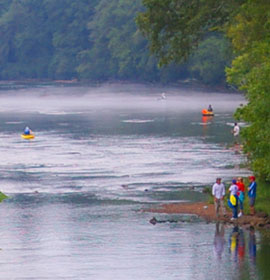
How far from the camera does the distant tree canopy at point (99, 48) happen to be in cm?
14550

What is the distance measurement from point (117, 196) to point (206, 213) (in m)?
7.24

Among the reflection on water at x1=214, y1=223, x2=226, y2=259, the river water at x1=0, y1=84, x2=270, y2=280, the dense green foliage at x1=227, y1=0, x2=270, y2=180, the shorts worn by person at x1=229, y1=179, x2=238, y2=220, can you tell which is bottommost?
the river water at x1=0, y1=84, x2=270, y2=280

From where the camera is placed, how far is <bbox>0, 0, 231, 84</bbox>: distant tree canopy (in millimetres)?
145500

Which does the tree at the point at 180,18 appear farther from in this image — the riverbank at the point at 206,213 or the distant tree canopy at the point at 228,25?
the riverbank at the point at 206,213

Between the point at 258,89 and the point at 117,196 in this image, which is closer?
the point at 258,89

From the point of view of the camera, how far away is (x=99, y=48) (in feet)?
596

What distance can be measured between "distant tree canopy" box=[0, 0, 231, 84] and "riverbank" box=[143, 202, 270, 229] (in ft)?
302

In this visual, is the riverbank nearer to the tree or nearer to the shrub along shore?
the shrub along shore

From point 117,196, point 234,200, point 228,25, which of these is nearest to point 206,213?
point 234,200

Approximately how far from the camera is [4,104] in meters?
126

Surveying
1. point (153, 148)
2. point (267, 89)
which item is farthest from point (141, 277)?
point (153, 148)

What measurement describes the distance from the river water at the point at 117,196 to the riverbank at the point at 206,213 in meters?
0.70

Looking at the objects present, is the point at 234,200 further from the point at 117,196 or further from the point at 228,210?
the point at 117,196

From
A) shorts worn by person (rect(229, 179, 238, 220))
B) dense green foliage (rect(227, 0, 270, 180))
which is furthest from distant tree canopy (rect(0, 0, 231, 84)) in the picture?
shorts worn by person (rect(229, 179, 238, 220))
